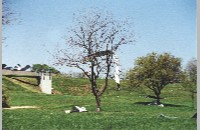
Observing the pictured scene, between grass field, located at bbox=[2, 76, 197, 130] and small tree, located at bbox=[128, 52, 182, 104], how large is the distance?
0.10 metres

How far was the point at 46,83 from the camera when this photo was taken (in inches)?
321

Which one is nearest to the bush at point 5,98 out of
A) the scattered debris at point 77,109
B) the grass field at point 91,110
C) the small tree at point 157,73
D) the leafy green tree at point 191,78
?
the grass field at point 91,110

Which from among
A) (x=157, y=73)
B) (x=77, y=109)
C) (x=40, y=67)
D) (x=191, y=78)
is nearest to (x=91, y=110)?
(x=77, y=109)

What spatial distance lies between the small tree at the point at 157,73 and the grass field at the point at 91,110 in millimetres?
99

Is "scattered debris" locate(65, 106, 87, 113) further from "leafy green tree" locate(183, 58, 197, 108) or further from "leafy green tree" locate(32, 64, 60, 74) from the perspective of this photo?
"leafy green tree" locate(183, 58, 197, 108)

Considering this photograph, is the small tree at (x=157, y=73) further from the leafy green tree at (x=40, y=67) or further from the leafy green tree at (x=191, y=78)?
the leafy green tree at (x=40, y=67)

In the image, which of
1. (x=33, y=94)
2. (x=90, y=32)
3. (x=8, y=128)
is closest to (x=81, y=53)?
(x=90, y=32)

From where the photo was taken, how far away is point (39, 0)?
25.6ft

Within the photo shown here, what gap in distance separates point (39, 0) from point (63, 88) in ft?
4.04

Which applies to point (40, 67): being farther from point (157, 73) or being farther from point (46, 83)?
point (157, 73)

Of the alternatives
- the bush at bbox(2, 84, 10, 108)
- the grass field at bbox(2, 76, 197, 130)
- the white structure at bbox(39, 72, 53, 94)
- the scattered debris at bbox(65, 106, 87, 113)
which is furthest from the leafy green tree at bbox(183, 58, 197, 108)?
the bush at bbox(2, 84, 10, 108)

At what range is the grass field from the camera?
7.75m

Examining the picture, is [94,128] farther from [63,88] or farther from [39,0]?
[39,0]

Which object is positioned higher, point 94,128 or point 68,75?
point 68,75
